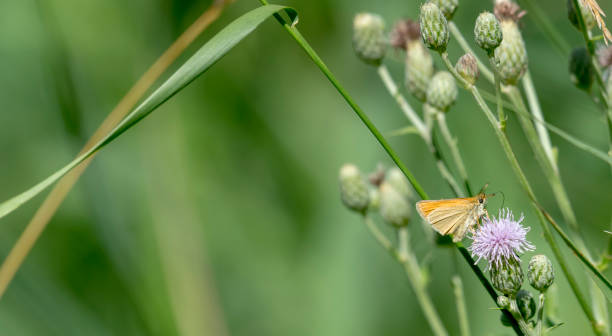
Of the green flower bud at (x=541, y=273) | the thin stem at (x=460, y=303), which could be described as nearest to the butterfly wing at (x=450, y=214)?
the green flower bud at (x=541, y=273)

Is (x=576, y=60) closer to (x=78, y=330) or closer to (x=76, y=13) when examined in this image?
(x=78, y=330)

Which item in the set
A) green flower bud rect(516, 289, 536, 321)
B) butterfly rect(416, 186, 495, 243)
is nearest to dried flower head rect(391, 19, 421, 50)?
butterfly rect(416, 186, 495, 243)

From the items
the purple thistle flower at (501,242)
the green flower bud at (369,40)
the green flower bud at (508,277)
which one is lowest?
the green flower bud at (508,277)

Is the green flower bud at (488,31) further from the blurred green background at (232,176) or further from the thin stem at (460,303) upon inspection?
the blurred green background at (232,176)

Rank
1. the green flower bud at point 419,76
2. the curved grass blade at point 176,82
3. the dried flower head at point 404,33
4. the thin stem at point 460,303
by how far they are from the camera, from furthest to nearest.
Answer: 1. the dried flower head at point 404,33
2. the green flower bud at point 419,76
3. the thin stem at point 460,303
4. the curved grass blade at point 176,82

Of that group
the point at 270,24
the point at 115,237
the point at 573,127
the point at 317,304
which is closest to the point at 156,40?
the point at 270,24

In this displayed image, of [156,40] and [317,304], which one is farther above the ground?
[156,40]
